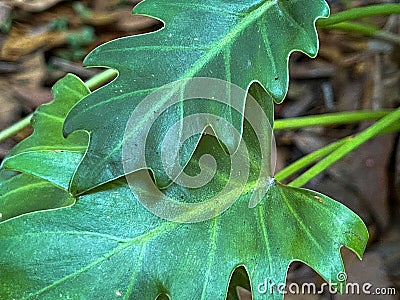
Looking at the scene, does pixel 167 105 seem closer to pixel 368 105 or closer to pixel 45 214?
pixel 45 214

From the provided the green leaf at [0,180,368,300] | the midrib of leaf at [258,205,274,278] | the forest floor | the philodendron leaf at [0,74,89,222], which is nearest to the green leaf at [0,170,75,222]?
the philodendron leaf at [0,74,89,222]

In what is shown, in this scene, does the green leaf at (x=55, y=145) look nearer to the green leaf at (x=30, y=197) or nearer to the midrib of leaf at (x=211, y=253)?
the green leaf at (x=30, y=197)

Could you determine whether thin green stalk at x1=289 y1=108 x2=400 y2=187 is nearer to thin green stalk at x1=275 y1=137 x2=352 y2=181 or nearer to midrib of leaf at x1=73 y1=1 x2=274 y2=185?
thin green stalk at x1=275 y1=137 x2=352 y2=181

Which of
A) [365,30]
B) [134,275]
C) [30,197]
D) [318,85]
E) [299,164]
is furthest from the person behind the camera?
[318,85]

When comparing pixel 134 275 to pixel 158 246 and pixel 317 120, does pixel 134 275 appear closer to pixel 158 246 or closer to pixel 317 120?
pixel 158 246

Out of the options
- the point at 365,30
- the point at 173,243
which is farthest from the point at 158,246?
the point at 365,30
